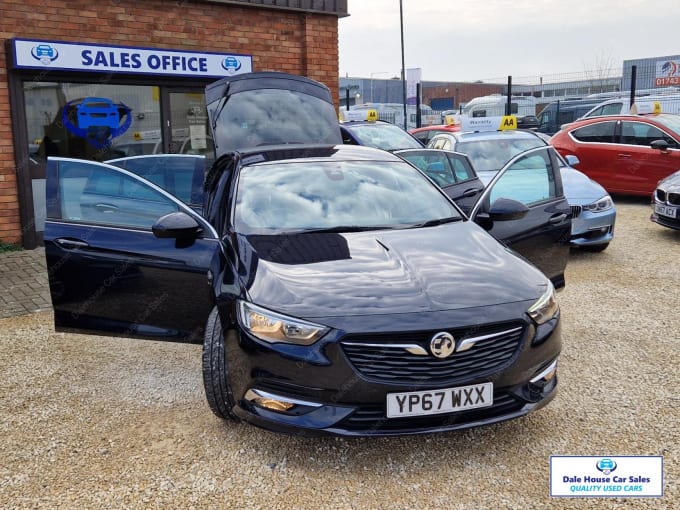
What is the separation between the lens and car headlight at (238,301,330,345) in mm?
2922

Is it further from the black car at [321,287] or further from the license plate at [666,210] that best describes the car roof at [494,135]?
the black car at [321,287]

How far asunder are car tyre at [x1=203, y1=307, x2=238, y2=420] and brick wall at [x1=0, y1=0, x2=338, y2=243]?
6032 mm

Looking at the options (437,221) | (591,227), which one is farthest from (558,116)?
(437,221)

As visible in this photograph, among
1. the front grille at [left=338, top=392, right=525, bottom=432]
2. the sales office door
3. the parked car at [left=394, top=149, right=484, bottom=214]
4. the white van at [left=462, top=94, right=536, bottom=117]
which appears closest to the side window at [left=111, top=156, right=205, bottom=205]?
the parked car at [left=394, top=149, right=484, bottom=214]

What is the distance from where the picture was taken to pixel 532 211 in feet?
16.6

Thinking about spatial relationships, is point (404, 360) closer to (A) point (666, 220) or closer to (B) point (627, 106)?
(A) point (666, 220)

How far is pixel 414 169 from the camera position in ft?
15.3

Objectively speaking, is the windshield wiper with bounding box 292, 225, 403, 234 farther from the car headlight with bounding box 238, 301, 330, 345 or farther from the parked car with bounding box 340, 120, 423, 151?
the parked car with bounding box 340, 120, 423, 151

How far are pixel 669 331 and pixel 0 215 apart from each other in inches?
299

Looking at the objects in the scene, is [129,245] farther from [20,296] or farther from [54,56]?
[54,56]

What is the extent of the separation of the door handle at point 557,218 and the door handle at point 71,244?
337cm

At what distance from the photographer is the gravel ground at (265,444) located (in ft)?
9.66

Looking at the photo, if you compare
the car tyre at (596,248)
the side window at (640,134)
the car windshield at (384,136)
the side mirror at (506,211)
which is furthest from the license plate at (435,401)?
the side window at (640,134)

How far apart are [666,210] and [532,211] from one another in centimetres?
435
